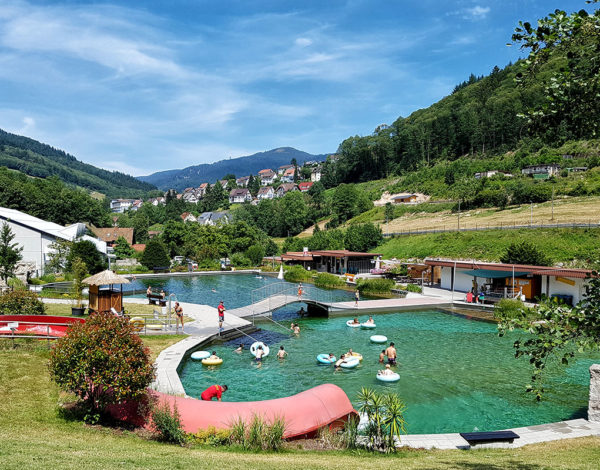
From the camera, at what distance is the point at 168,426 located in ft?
33.7

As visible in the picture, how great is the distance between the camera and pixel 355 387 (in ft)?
56.5

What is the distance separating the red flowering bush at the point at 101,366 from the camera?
10.5 meters

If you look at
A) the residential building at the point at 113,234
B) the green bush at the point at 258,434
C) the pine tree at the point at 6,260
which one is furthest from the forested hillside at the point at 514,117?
the residential building at the point at 113,234

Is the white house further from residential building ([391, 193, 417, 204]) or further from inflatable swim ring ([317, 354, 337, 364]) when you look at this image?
residential building ([391, 193, 417, 204])

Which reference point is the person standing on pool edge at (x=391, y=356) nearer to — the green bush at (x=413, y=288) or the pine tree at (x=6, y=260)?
the green bush at (x=413, y=288)

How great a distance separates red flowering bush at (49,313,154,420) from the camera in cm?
1051

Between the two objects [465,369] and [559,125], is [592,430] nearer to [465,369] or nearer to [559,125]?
[465,369]

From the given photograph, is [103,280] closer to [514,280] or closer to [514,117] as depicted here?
[514,280]

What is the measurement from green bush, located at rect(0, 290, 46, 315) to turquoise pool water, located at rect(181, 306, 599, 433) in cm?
884

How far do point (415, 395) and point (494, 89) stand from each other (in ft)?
487

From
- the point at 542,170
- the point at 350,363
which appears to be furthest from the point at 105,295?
the point at 542,170

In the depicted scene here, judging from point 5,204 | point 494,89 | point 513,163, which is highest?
point 494,89

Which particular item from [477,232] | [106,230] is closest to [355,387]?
[477,232]

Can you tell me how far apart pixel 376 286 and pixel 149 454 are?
112 ft
